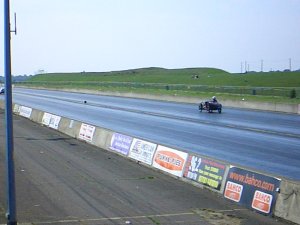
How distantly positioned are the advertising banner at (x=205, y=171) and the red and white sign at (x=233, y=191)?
0.36m

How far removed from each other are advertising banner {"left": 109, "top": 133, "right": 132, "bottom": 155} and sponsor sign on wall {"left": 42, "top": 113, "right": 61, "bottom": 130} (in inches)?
405

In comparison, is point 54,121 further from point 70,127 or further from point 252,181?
point 252,181

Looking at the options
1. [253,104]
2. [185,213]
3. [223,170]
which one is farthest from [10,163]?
[253,104]

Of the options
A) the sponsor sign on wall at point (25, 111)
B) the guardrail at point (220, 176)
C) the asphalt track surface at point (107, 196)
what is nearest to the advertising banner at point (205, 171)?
the guardrail at point (220, 176)

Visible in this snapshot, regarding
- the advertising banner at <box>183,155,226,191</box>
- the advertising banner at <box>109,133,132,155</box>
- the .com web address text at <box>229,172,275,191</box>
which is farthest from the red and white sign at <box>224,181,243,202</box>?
the advertising banner at <box>109,133,132,155</box>

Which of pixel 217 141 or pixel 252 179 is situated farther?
pixel 217 141

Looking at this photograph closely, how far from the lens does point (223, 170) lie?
12.9 meters

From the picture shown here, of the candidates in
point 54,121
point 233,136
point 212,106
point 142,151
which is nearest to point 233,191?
point 142,151

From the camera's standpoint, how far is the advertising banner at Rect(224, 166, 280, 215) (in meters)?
11.0

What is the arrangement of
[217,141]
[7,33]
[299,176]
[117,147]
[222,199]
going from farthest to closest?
[217,141]
[117,147]
[299,176]
[222,199]
[7,33]

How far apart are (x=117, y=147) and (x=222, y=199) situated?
341 inches

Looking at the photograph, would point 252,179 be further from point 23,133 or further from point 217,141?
point 23,133

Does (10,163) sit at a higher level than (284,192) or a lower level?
higher

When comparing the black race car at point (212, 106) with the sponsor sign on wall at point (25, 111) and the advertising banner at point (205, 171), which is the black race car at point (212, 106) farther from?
the advertising banner at point (205, 171)
